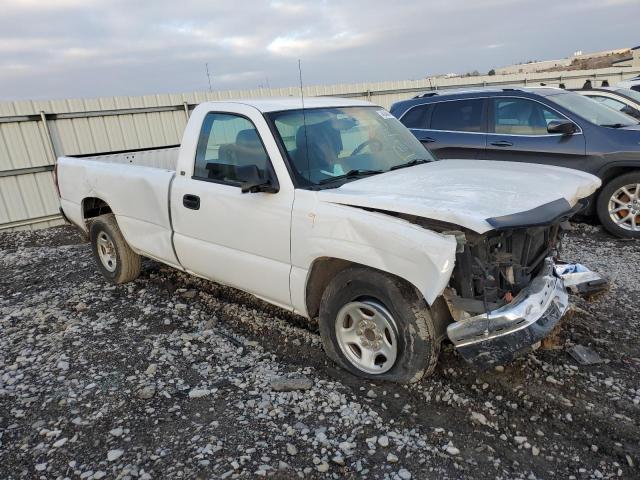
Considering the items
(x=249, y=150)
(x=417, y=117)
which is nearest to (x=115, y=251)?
(x=249, y=150)

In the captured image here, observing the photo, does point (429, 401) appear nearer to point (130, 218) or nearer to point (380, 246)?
point (380, 246)

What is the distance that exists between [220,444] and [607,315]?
3433mm

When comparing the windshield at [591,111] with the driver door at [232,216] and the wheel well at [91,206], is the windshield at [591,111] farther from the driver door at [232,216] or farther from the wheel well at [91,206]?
the wheel well at [91,206]

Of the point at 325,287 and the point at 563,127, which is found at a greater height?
the point at 563,127

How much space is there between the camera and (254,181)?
3408mm

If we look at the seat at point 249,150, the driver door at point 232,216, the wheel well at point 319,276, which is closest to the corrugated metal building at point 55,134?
the driver door at point 232,216

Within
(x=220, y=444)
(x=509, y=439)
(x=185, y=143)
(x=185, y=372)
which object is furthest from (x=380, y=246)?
(x=185, y=143)

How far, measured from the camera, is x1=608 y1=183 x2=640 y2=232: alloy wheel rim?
242 inches

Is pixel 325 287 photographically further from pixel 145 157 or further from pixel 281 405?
pixel 145 157

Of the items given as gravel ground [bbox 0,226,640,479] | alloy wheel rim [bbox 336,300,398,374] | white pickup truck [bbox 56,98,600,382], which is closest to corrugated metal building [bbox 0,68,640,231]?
gravel ground [bbox 0,226,640,479]

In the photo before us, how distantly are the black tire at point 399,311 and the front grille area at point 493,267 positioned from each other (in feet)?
0.99

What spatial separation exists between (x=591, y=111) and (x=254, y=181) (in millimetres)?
5738

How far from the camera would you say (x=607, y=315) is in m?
4.11

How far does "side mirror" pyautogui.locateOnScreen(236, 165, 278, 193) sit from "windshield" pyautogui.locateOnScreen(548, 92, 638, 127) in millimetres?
5190
